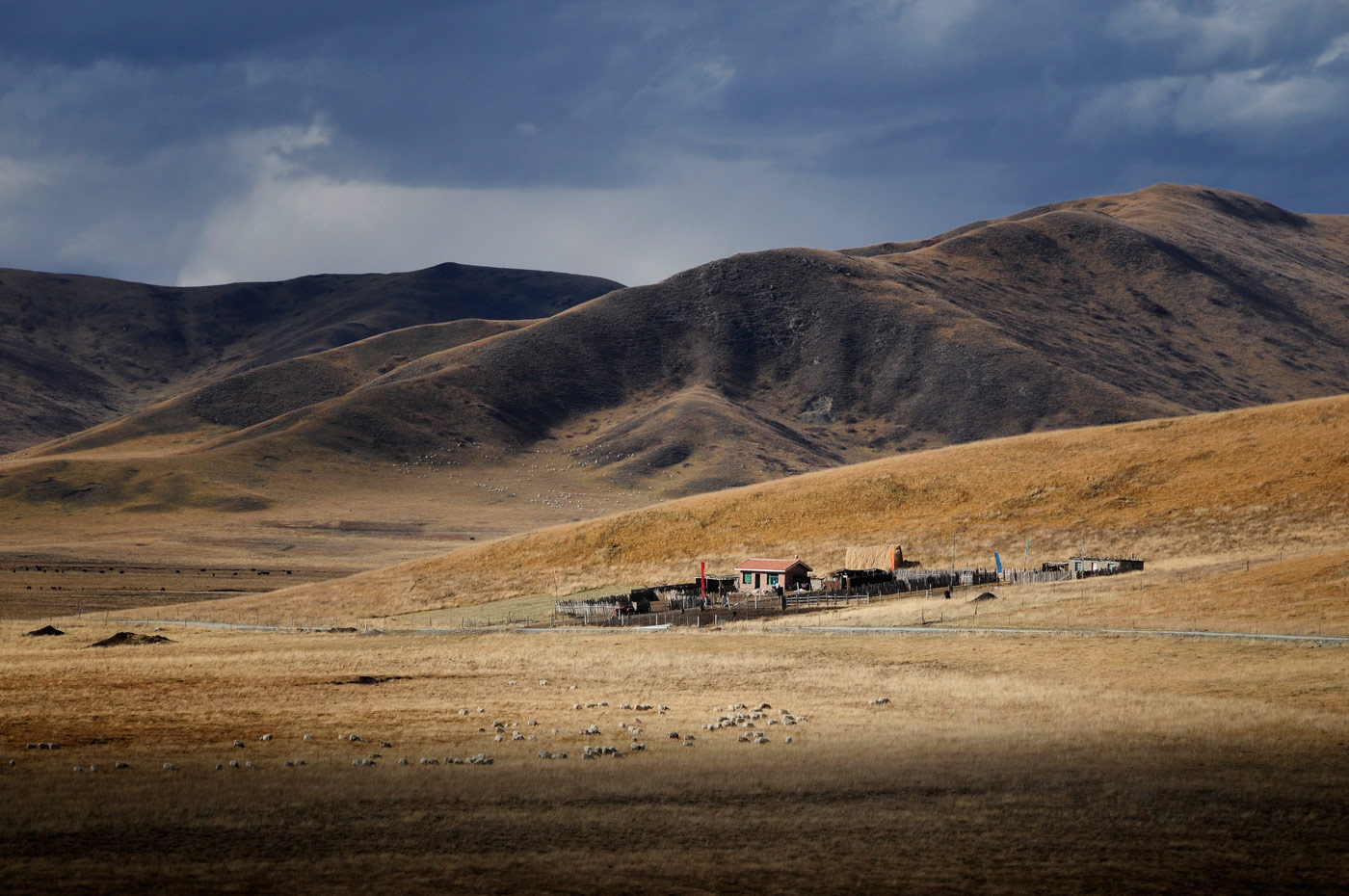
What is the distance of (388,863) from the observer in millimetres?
17969

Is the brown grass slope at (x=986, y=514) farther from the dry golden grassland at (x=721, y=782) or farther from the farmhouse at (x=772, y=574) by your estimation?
the dry golden grassland at (x=721, y=782)

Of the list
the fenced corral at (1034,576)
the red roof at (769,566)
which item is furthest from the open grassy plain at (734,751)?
the red roof at (769,566)

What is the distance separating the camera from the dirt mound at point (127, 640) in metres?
56.0

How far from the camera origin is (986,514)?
89.2 metres

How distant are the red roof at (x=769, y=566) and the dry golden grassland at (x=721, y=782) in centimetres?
3341

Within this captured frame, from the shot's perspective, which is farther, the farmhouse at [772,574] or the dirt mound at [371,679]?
the farmhouse at [772,574]

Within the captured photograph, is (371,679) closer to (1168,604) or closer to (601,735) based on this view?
(601,735)

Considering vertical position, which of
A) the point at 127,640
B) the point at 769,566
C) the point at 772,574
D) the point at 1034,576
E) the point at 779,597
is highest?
the point at 769,566

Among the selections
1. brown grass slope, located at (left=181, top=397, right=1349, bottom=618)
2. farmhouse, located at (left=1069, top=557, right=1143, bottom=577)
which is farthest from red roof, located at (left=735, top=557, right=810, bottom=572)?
farmhouse, located at (left=1069, top=557, right=1143, bottom=577)

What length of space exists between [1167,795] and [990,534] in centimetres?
6364

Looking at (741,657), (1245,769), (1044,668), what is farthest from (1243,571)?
(1245,769)

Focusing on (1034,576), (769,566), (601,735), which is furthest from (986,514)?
(601,735)

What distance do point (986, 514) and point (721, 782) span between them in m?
69.4

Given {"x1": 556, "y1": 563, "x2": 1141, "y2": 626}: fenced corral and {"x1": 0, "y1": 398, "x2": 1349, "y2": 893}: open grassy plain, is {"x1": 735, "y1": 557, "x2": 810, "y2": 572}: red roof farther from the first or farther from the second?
{"x1": 0, "y1": 398, "x2": 1349, "y2": 893}: open grassy plain
